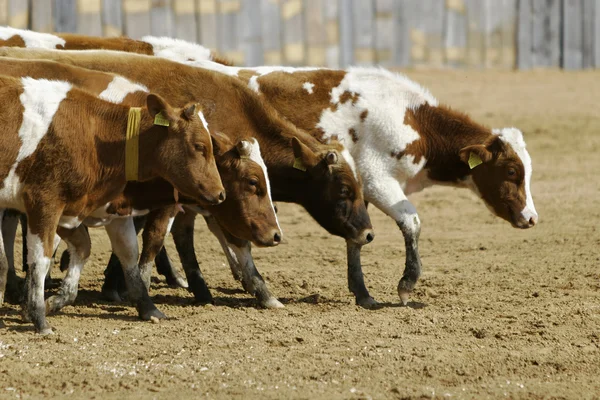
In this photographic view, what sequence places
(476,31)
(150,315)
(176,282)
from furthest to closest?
(476,31) < (176,282) < (150,315)

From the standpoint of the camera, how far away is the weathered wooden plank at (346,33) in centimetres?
1786

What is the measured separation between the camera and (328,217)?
345 inches

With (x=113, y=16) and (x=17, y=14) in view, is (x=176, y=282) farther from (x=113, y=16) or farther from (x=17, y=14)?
(x=113, y=16)

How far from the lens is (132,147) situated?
305 inches

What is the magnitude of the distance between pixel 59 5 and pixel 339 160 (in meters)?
8.77

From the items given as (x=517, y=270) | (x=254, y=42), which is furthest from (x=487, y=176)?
(x=254, y=42)

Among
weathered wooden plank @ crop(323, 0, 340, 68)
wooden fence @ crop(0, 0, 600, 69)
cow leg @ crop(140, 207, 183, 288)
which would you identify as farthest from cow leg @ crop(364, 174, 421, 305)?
weathered wooden plank @ crop(323, 0, 340, 68)

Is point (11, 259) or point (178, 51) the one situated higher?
point (178, 51)

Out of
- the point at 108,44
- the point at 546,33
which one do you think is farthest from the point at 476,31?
the point at 108,44

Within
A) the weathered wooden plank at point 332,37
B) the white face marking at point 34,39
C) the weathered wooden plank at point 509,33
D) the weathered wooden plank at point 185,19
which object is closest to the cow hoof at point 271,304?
the white face marking at point 34,39

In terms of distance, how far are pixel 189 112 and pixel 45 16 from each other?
915 cm

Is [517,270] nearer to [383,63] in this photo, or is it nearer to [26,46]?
[26,46]

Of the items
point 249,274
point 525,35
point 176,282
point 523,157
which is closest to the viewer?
point 249,274

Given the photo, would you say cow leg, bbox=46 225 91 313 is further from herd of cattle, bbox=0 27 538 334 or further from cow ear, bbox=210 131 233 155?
cow ear, bbox=210 131 233 155
